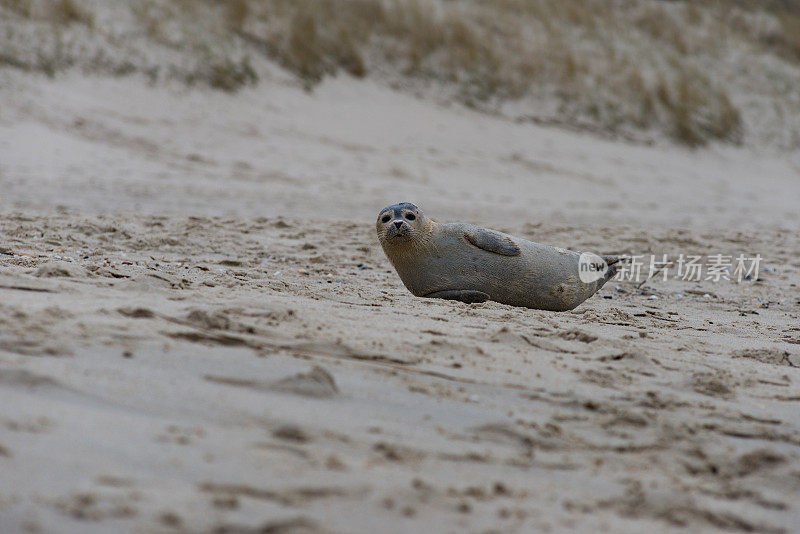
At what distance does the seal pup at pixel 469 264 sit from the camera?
4273 millimetres

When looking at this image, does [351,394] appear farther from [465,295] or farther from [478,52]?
[478,52]

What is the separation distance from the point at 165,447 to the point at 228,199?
644 centimetres

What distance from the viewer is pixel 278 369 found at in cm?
257

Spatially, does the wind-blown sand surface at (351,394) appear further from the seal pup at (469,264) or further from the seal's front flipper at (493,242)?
the seal's front flipper at (493,242)

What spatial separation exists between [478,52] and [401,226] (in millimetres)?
11794

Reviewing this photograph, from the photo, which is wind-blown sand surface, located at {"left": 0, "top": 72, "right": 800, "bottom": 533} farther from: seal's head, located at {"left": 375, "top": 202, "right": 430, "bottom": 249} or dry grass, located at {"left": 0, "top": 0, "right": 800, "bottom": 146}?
dry grass, located at {"left": 0, "top": 0, "right": 800, "bottom": 146}

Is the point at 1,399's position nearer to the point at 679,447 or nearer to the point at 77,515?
the point at 77,515

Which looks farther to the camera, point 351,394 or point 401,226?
point 401,226

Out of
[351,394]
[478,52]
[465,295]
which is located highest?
[478,52]

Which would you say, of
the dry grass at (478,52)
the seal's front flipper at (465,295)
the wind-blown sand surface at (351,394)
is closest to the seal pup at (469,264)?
the seal's front flipper at (465,295)

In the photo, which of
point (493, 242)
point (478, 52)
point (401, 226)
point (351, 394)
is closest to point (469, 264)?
point (493, 242)

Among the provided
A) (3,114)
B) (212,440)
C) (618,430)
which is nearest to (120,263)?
(212,440)

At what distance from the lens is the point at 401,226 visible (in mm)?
4164

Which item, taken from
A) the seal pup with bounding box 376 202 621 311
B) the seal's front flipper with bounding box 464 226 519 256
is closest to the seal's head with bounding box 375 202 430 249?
the seal pup with bounding box 376 202 621 311
